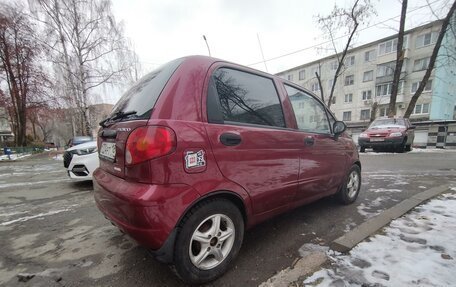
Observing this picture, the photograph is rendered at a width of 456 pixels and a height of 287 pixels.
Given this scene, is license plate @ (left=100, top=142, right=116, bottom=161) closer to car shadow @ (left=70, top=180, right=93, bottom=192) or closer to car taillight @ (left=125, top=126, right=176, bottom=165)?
car taillight @ (left=125, top=126, right=176, bottom=165)

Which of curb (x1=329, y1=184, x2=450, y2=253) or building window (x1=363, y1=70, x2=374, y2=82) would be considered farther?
building window (x1=363, y1=70, x2=374, y2=82)

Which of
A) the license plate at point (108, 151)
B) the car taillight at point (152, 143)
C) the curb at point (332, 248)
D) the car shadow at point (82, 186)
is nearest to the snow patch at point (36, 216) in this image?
the car shadow at point (82, 186)

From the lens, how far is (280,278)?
167cm

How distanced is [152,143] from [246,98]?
3.15ft

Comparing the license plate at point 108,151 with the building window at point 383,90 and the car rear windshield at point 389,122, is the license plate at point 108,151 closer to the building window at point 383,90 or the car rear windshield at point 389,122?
the car rear windshield at point 389,122

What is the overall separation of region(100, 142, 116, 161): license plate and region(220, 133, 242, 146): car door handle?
0.87 meters

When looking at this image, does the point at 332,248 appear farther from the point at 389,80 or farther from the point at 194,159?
the point at 389,80

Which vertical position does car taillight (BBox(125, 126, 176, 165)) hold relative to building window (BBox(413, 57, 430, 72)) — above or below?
below

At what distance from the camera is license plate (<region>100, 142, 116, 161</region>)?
174 cm

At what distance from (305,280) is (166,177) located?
1285 mm

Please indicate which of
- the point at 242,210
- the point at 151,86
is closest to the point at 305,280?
the point at 242,210

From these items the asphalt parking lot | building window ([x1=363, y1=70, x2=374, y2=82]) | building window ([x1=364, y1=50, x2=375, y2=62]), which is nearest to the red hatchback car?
the asphalt parking lot

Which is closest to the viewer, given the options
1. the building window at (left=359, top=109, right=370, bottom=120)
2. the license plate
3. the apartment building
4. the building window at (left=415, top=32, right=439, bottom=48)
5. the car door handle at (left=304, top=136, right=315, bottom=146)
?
the license plate

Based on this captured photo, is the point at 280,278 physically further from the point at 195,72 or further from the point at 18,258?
the point at 18,258
